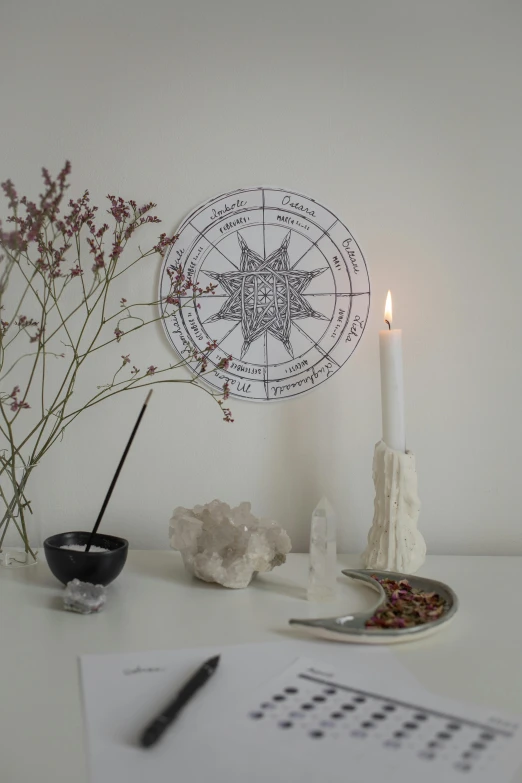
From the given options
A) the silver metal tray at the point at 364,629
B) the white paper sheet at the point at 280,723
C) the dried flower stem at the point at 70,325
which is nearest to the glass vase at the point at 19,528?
the dried flower stem at the point at 70,325

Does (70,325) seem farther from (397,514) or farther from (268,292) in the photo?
(397,514)

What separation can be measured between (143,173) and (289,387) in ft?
1.53

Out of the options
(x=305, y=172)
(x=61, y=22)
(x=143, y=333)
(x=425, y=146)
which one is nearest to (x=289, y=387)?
(x=143, y=333)

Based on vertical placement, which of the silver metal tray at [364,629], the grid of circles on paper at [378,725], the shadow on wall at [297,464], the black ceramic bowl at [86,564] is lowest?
the grid of circles on paper at [378,725]

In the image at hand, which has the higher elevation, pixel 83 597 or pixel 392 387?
pixel 392 387

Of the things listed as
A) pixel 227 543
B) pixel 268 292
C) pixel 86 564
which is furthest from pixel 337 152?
pixel 86 564

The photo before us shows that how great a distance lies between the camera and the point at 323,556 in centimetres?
101

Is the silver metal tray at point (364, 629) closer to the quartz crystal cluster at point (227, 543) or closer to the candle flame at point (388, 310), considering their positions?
the quartz crystal cluster at point (227, 543)

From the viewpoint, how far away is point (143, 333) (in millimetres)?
1294

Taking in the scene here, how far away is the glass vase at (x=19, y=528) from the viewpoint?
3.77 feet

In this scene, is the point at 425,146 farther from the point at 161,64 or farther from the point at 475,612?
the point at 475,612

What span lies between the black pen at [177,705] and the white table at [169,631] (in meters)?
0.06

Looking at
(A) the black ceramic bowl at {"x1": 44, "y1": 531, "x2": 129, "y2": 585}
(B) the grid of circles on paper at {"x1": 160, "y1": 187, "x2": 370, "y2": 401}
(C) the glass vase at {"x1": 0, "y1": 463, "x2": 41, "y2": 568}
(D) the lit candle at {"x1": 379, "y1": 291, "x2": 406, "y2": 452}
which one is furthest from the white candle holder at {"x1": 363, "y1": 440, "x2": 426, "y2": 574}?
(C) the glass vase at {"x1": 0, "y1": 463, "x2": 41, "y2": 568}

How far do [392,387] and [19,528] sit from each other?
0.66 meters
